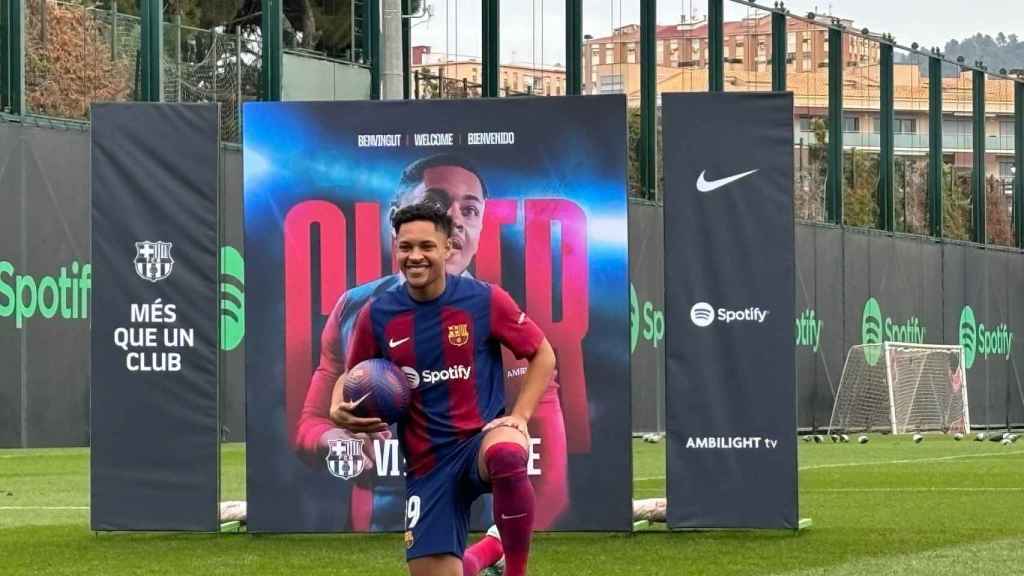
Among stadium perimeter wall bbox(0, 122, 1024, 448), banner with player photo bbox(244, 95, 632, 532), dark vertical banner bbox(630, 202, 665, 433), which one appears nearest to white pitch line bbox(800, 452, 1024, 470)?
stadium perimeter wall bbox(0, 122, 1024, 448)

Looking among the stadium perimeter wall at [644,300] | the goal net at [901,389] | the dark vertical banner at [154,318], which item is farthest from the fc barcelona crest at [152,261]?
the goal net at [901,389]

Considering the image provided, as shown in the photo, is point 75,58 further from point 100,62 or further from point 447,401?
point 447,401

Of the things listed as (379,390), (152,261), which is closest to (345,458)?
(152,261)

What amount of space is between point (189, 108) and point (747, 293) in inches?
141

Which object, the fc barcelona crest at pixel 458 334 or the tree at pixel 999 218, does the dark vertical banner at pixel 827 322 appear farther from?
the fc barcelona crest at pixel 458 334

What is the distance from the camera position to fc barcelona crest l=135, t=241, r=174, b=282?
12.6 m

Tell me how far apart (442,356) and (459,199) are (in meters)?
4.73

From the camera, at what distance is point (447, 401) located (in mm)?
7719

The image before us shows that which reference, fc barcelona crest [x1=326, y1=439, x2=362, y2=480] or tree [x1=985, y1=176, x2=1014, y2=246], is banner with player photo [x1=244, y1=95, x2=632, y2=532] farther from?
tree [x1=985, y1=176, x2=1014, y2=246]

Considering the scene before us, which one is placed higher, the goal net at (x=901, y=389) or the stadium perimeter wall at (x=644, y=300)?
the stadium perimeter wall at (x=644, y=300)

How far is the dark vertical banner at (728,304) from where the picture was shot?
494 inches

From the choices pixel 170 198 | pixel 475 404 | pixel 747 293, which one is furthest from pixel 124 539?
pixel 475 404

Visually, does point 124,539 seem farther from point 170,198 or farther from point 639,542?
point 639,542

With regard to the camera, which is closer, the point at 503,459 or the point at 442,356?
the point at 503,459
